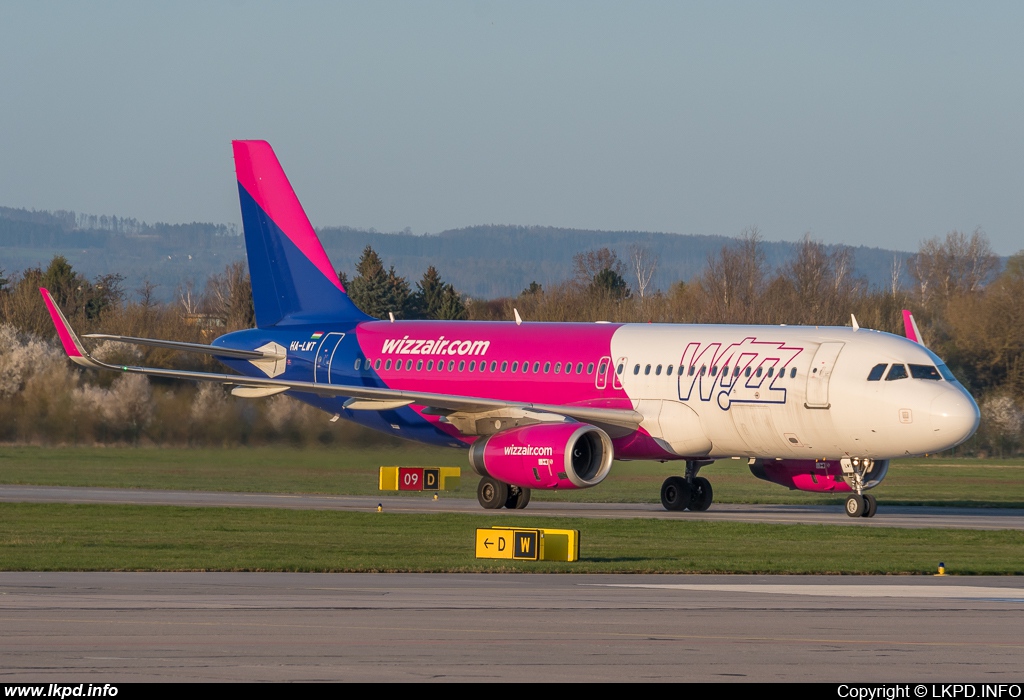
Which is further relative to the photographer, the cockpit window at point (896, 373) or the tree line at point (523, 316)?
the tree line at point (523, 316)

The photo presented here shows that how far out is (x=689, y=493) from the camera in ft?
117

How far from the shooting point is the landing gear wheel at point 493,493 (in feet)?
115

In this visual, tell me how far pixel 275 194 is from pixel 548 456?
14448 mm

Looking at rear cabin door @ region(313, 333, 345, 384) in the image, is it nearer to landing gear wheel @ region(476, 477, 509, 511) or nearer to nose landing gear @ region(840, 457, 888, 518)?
landing gear wheel @ region(476, 477, 509, 511)

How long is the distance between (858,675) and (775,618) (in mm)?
3912

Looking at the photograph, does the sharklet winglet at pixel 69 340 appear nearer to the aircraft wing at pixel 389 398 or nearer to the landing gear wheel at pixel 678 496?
the aircraft wing at pixel 389 398

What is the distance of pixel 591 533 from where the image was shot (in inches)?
1117

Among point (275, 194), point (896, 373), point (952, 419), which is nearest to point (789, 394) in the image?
point (896, 373)

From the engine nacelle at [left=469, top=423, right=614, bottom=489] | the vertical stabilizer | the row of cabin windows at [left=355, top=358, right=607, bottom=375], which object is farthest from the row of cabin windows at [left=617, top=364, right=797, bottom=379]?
the vertical stabilizer

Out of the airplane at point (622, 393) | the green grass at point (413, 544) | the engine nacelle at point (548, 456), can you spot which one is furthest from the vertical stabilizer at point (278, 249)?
the green grass at point (413, 544)

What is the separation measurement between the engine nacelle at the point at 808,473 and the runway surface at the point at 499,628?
14129 millimetres

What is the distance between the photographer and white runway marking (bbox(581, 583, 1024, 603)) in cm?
1903

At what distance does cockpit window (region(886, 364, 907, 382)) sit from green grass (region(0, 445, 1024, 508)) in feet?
27.2
